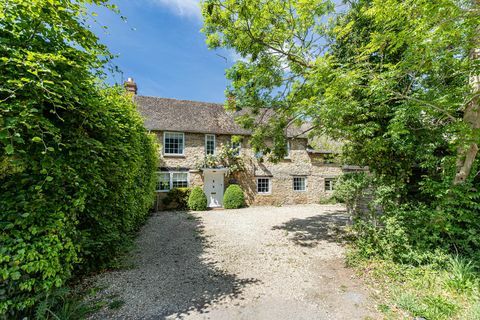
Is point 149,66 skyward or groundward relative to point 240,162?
skyward

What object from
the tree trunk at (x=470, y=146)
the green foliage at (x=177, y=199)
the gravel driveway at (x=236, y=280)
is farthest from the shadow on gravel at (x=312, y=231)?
the green foliage at (x=177, y=199)

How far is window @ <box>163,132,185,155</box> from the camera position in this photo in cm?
1471

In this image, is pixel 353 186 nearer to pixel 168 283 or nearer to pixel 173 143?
pixel 168 283

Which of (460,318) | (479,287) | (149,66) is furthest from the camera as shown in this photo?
(149,66)

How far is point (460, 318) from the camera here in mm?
3328

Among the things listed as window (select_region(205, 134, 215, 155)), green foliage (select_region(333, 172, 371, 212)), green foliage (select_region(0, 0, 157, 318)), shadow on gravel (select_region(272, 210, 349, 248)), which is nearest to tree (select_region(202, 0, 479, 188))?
green foliage (select_region(333, 172, 371, 212))

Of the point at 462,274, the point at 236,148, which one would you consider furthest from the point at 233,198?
the point at 462,274

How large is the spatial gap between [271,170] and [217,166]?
4205mm

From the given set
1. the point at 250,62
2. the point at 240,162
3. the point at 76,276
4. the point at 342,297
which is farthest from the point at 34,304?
the point at 240,162

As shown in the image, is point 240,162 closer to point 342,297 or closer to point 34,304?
point 342,297

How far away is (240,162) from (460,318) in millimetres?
13236

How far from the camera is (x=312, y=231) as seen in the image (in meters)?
8.54

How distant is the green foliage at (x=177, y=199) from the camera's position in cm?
1410

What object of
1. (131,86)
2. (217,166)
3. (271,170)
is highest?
(131,86)
